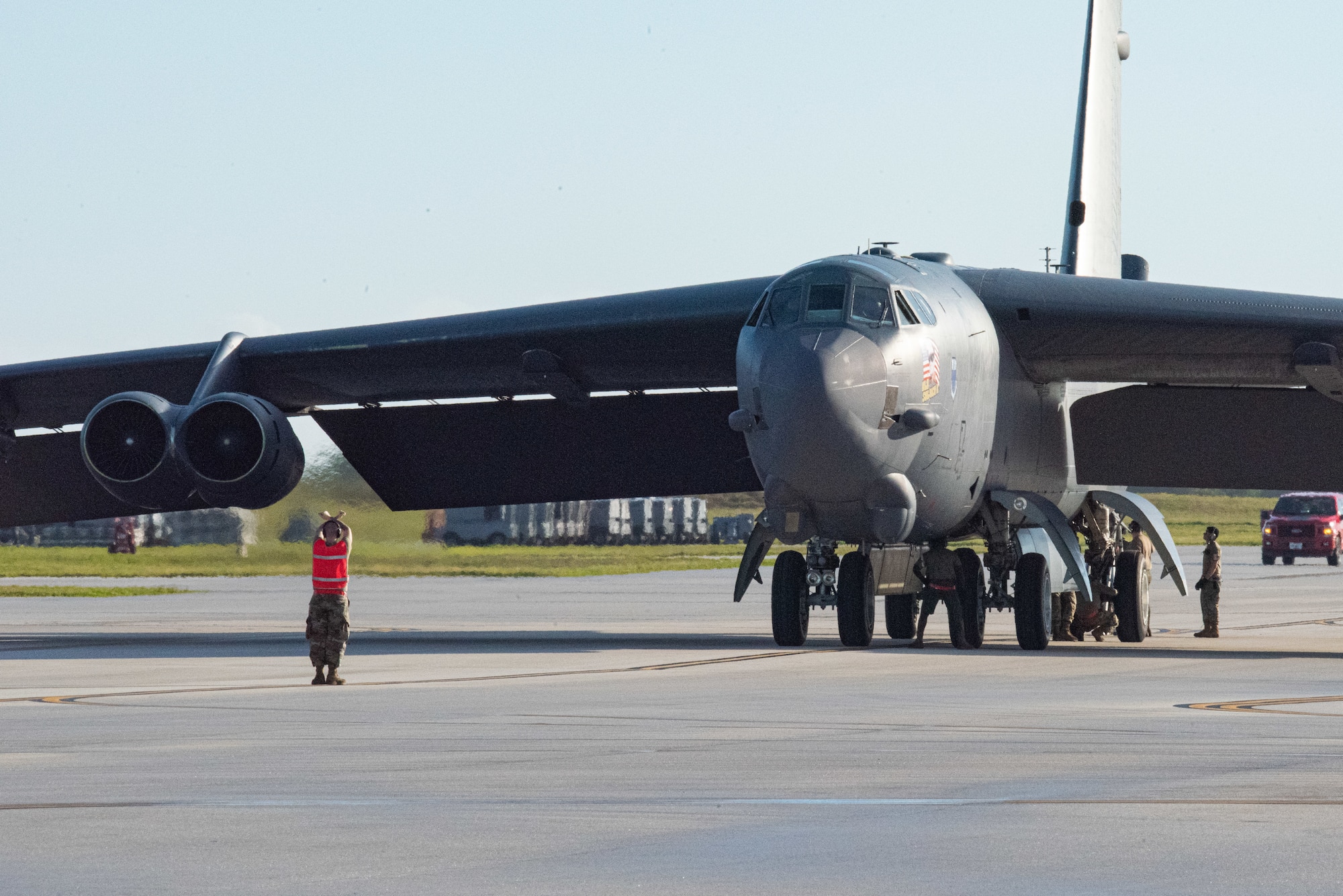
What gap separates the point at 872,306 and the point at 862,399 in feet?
3.71

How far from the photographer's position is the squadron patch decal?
754 inches

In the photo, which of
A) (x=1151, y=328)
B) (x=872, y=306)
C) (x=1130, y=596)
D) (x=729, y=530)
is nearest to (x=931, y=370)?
(x=872, y=306)

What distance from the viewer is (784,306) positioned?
1903 cm

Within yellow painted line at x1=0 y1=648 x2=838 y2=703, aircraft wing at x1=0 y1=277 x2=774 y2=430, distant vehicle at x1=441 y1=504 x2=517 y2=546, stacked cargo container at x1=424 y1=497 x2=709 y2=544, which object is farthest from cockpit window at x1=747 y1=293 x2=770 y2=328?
distant vehicle at x1=441 y1=504 x2=517 y2=546

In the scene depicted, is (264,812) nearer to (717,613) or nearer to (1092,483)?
(1092,483)

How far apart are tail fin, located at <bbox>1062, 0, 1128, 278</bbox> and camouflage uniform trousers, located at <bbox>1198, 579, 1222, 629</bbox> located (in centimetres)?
457

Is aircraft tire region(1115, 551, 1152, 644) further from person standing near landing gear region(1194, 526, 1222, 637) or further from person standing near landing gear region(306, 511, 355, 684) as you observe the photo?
person standing near landing gear region(306, 511, 355, 684)

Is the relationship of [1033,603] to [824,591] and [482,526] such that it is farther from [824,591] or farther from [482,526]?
[482,526]

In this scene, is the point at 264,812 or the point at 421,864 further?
the point at 264,812

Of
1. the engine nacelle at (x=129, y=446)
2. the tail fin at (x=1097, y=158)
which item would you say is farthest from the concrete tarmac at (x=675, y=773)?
the tail fin at (x=1097, y=158)

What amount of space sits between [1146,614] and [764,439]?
26.0 feet

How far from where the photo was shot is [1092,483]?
2425 centimetres

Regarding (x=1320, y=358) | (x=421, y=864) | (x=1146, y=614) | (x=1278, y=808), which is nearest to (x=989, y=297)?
(x=1320, y=358)

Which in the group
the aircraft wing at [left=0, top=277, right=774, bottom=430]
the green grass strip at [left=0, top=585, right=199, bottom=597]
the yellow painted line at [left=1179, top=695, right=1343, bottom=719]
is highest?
the aircraft wing at [left=0, top=277, right=774, bottom=430]
